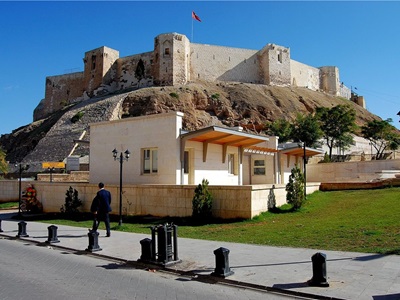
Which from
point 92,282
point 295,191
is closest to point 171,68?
point 295,191

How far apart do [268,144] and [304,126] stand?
16.4 metres

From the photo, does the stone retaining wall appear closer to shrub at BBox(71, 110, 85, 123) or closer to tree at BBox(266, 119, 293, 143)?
tree at BBox(266, 119, 293, 143)

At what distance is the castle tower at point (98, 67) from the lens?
69.9 m

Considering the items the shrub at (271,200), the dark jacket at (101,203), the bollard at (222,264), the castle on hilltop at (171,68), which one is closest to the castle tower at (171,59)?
the castle on hilltop at (171,68)

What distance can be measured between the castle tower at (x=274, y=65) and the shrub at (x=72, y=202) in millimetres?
59099

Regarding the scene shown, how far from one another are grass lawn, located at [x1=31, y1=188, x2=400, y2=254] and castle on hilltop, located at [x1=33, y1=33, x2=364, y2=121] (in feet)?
167

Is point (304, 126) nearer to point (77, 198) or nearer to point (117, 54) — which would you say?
point (77, 198)

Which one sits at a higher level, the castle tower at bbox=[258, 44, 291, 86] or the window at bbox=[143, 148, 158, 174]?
the castle tower at bbox=[258, 44, 291, 86]

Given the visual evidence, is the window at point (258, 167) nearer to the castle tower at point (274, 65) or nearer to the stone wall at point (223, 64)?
the stone wall at point (223, 64)

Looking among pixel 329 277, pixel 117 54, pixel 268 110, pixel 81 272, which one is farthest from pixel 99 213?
pixel 117 54

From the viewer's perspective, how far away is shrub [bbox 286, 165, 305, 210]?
52.1 feet

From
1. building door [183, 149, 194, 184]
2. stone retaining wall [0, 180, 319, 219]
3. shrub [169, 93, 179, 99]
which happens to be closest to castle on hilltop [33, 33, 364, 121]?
shrub [169, 93, 179, 99]

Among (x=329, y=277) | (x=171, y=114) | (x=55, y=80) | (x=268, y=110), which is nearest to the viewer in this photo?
(x=329, y=277)

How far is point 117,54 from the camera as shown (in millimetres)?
72375
